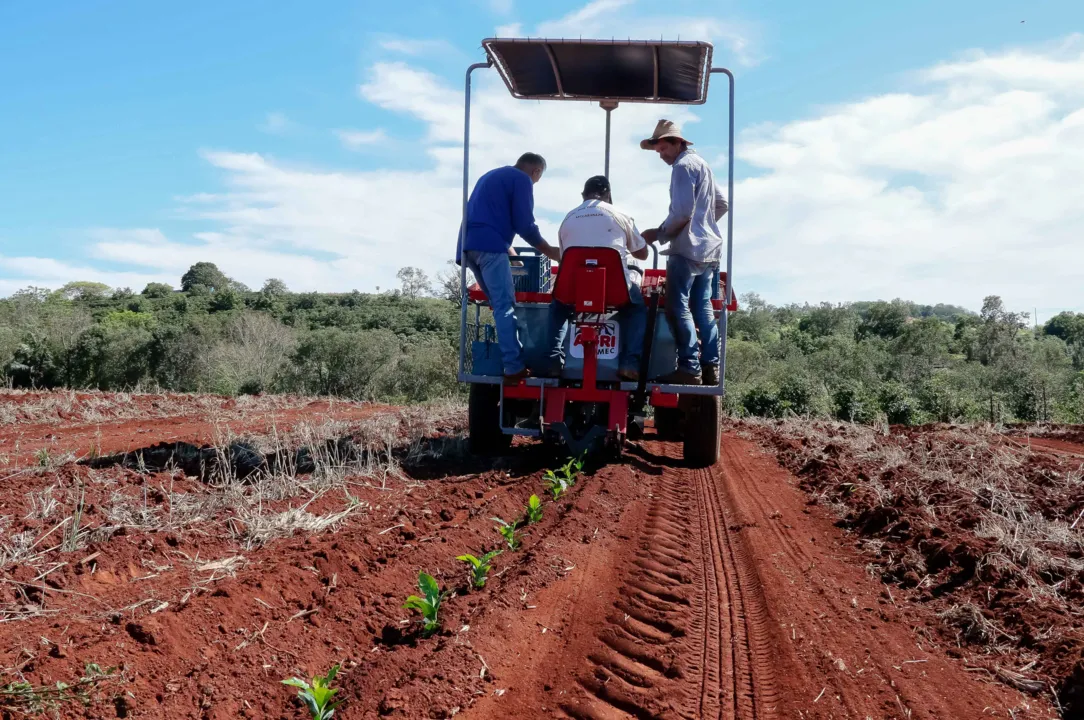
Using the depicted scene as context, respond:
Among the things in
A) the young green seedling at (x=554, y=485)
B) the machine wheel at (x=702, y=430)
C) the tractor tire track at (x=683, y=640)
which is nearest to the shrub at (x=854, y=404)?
the machine wheel at (x=702, y=430)

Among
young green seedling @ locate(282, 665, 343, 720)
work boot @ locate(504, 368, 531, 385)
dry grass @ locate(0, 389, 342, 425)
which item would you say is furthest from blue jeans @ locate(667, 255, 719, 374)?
dry grass @ locate(0, 389, 342, 425)

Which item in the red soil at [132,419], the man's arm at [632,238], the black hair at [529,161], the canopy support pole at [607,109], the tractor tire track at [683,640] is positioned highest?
the canopy support pole at [607,109]

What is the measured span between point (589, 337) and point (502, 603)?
13.0ft

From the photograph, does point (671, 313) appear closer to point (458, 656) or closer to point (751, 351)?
point (458, 656)

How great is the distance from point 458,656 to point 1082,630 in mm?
2667

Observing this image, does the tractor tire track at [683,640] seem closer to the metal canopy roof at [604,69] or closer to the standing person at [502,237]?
the standing person at [502,237]

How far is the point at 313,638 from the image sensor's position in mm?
3309

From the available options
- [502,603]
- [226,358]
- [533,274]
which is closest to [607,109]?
[533,274]

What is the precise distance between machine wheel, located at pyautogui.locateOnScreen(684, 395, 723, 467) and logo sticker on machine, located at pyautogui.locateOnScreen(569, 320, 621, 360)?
0.92 meters

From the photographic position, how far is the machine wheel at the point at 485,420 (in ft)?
26.3

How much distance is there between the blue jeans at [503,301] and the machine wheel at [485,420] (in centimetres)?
76

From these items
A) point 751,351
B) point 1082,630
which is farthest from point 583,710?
point 751,351

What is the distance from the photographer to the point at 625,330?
7617mm

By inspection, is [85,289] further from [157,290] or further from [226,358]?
[226,358]
